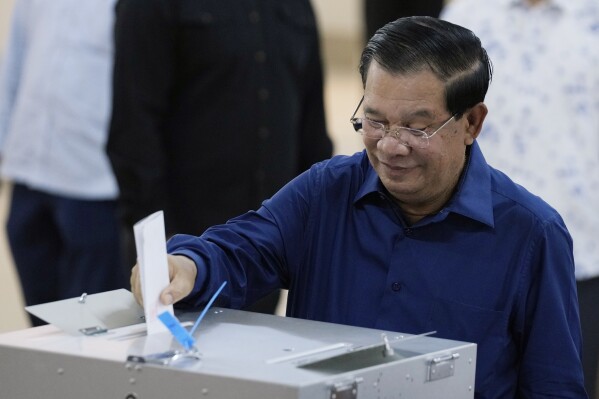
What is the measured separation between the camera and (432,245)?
8.07 ft

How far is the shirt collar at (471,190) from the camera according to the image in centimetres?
243

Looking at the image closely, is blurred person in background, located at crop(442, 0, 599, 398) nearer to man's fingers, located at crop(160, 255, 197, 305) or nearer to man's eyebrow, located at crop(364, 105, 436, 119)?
man's eyebrow, located at crop(364, 105, 436, 119)

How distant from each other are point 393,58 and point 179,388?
756mm

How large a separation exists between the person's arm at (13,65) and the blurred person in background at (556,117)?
1.81m

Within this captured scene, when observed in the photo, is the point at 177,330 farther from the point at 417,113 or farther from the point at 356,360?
the point at 417,113

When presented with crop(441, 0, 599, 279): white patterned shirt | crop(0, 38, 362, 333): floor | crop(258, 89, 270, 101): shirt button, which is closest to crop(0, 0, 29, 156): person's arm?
crop(0, 38, 362, 333): floor

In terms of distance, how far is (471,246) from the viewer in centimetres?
244

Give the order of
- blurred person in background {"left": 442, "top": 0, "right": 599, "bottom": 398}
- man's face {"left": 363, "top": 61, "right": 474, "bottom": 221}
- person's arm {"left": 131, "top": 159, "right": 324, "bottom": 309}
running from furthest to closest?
1. blurred person in background {"left": 442, "top": 0, "right": 599, "bottom": 398}
2. person's arm {"left": 131, "top": 159, "right": 324, "bottom": 309}
3. man's face {"left": 363, "top": 61, "right": 474, "bottom": 221}

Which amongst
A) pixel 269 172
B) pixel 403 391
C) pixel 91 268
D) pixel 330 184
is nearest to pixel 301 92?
pixel 269 172

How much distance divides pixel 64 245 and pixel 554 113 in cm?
185

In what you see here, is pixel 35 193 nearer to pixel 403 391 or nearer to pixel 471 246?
pixel 471 246

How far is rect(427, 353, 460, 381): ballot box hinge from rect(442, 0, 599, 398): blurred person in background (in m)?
1.48

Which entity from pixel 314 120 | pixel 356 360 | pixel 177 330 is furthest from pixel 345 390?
pixel 314 120

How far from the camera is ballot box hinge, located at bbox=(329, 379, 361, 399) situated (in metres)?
1.89
